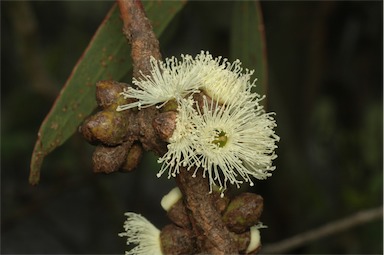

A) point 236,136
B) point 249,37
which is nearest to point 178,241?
point 236,136

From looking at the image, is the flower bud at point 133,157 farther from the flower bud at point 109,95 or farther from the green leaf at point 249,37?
the green leaf at point 249,37

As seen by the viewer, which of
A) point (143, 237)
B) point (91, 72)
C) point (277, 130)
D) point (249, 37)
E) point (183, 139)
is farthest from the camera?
point (277, 130)

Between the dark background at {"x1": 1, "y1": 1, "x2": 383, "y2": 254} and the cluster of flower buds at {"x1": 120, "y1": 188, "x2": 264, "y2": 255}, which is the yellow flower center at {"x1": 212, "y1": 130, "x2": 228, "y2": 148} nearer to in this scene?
the cluster of flower buds at {"x1": 120, "y1": 188, "x2": 264, "y2": 255}

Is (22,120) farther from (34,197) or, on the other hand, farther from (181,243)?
(181,243)

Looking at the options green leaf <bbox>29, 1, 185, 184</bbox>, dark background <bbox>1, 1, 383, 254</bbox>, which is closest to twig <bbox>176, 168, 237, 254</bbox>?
green leaf <bbox>29, 1, 185, 184</bbox>

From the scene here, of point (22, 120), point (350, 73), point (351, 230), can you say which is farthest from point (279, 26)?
point (22, 120)

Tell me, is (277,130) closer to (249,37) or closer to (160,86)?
(249,37)

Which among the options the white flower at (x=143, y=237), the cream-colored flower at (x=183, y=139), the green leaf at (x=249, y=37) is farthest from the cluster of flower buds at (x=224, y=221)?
the green leaf at (x=249, y=37)
